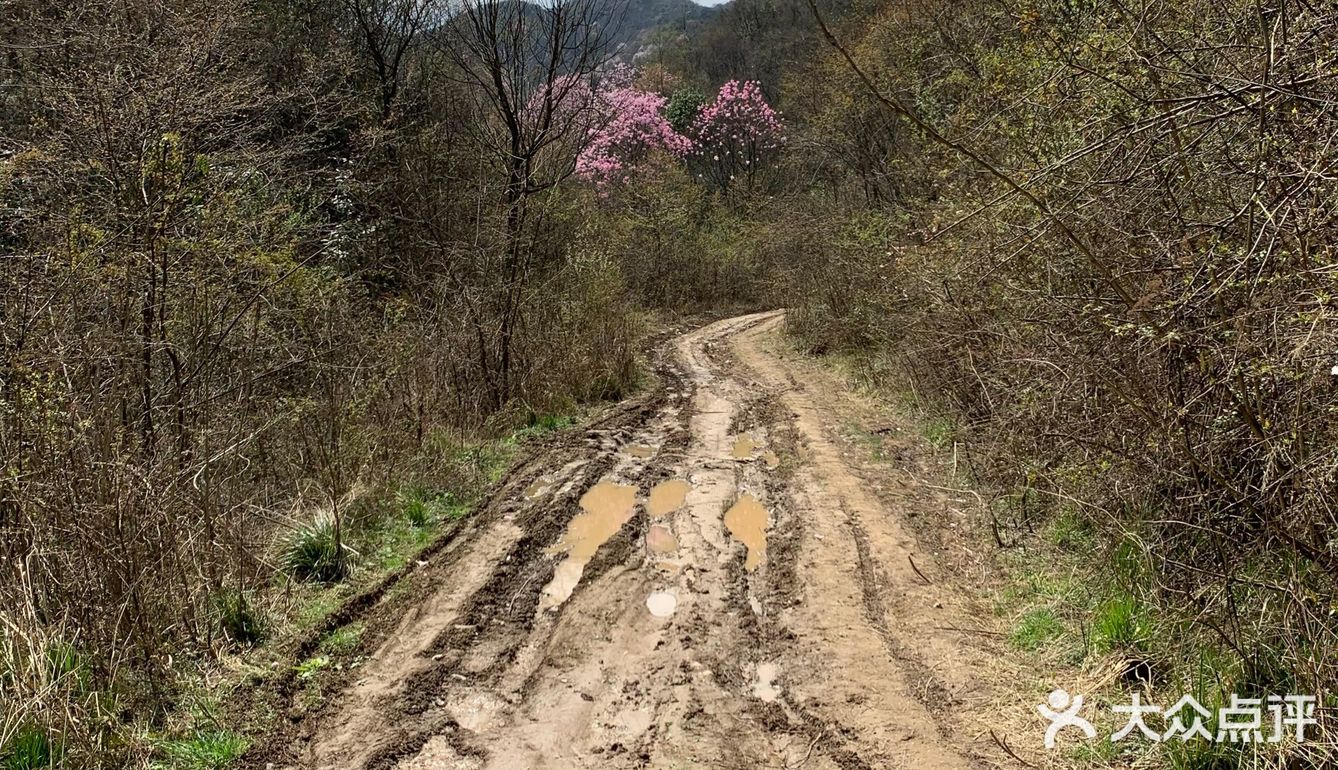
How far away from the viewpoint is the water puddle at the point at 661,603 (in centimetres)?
427

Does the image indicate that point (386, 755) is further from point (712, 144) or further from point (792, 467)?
point (712, 144)

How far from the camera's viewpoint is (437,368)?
7.63 meters

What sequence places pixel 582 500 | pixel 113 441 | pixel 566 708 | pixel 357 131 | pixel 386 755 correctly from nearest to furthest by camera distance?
1. pixel 386 755
2. pixel 566 708
3. pixel 113 441
4. pixel 582 500
5. pixel 357 131

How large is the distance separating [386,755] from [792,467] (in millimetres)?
4445

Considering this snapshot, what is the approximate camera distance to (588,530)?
18.0 feet

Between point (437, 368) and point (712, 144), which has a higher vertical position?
point (712, 144)

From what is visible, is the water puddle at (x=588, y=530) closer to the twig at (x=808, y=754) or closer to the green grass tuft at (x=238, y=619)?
the green grass tuft at (x=238, y=619)

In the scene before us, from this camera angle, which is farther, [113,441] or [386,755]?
[113,441]

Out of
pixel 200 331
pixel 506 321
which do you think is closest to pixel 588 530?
pixel 200 331

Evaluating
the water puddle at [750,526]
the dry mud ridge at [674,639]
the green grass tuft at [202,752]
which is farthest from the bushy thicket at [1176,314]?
the green grass tuft at [202,752]

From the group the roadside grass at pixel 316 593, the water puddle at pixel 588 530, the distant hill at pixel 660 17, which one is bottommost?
the water puddle at pixel 588 530

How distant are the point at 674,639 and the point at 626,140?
23379 millimetres

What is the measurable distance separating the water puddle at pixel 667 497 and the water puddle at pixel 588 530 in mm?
154

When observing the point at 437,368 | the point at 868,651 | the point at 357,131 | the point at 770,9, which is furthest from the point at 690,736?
the point at 770,9
